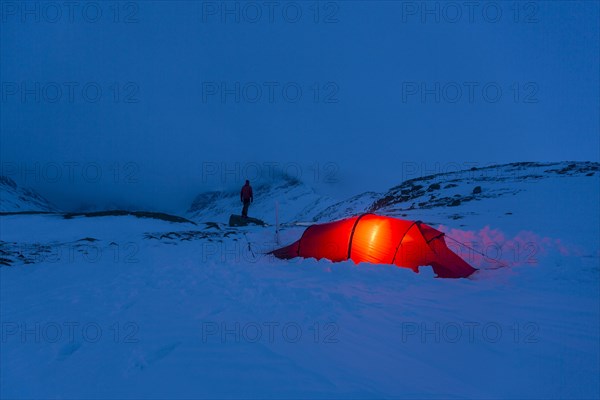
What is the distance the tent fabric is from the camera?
7.73 metres

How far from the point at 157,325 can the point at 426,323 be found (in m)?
3.72

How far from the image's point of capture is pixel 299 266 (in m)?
8.56

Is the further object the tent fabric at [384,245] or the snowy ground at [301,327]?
the tent fabric at [384,245]

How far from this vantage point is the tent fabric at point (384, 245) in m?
7.73

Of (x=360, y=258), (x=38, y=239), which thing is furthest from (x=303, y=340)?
(x=38, y=239)

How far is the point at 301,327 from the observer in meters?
4.35

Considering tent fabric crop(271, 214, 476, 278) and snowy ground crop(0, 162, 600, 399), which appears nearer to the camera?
snowy ground crop(0, 162, 600, 399)

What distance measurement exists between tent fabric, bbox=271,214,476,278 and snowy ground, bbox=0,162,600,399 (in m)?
0.61

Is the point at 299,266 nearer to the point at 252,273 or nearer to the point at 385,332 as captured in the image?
the point at 252,273

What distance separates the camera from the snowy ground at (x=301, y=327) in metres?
3.04

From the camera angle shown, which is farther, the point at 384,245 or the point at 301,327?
the point at 384,245

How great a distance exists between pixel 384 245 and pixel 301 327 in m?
4.53

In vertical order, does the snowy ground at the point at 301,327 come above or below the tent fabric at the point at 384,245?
below

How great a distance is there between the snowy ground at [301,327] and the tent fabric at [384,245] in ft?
2.01
